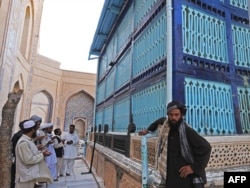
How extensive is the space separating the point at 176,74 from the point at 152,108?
82cm

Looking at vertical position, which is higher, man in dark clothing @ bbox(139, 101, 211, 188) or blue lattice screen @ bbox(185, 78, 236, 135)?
blue lattice screen @ bbox(185, 78, 236, 135)

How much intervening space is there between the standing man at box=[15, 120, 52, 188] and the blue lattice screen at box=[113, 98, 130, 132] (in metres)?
2.22

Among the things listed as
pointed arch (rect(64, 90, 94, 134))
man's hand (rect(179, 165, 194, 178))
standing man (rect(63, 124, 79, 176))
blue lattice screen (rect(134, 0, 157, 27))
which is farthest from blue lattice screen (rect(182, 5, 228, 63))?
pointed arch (rect(64, 90, 94, 134))

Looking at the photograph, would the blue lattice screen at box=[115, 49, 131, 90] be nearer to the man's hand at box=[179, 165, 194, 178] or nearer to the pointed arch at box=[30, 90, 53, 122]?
the man's hand at box=[179, 165, 194, 178]

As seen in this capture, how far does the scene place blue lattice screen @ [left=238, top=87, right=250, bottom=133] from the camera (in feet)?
10.7

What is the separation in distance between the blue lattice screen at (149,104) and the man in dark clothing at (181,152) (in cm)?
112

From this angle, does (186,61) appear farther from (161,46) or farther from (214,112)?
(214,112)

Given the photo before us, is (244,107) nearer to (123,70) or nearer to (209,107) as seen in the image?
(209,107)

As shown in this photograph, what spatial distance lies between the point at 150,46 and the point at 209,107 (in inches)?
60.4

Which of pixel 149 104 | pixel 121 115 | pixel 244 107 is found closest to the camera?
pixel 244 107

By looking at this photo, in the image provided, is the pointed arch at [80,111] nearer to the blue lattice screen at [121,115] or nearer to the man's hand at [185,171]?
the blue lattice screen at [121,115]

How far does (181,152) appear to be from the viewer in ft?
5.74

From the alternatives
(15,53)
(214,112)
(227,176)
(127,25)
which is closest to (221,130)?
(214,112)

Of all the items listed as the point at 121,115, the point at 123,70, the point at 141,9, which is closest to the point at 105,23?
the point at 123,70
